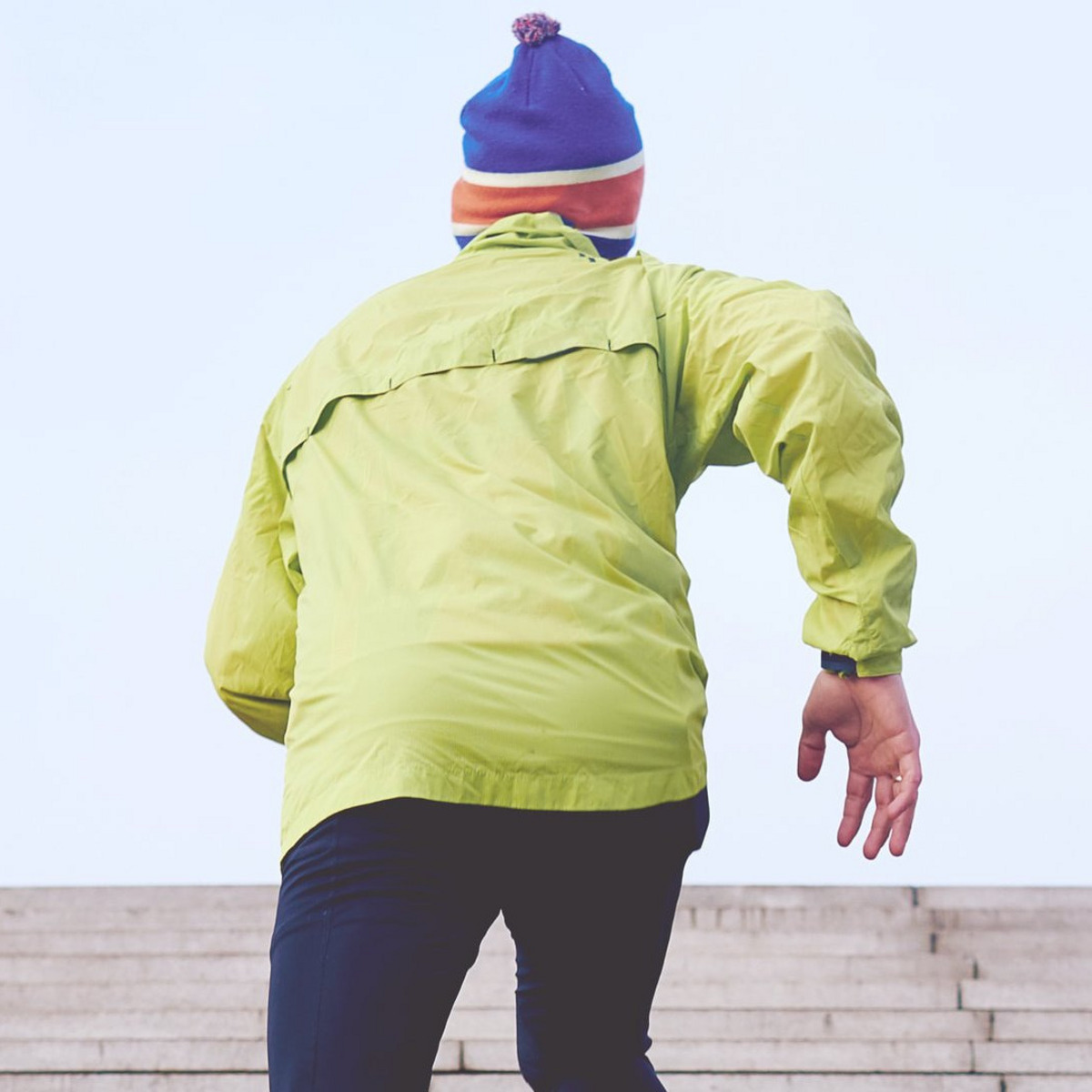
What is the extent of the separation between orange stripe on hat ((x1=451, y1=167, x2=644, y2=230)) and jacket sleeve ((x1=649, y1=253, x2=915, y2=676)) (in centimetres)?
30

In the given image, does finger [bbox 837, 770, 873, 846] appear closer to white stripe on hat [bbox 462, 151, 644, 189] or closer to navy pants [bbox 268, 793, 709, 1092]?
navy pants [bbox 268, 793, 709, 1092]

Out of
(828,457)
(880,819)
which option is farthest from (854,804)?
(828,457)

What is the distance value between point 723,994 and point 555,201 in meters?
3.22

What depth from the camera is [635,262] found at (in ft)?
7.13

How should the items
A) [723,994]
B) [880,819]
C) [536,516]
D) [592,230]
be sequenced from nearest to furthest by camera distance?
[536,516] < [880,819] < [592,230] < [723,994]

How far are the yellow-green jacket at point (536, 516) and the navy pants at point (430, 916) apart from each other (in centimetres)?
4

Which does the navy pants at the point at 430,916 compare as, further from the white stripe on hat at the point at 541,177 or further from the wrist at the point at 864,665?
the white stripe on hat at the point at 541,177

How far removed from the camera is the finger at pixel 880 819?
206 cm

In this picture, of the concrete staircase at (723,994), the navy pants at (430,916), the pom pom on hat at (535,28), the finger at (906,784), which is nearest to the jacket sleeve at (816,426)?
the finger at (906,784)

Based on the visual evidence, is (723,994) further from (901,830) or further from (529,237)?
(529,237)

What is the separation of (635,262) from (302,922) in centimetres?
91

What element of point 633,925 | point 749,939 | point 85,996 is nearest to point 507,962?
point 749,939

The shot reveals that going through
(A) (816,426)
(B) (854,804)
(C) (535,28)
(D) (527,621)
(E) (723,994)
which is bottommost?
(E) (723,994)

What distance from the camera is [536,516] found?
73.6 inches
